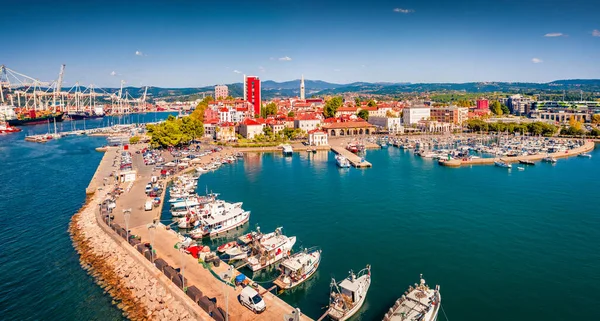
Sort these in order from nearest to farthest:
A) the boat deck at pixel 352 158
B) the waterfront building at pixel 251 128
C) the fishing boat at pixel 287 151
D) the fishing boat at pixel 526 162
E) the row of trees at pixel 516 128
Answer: the boat deck at pixel 352 158 < the fishing boat at pixel 526 162 < the fishing boat at pixel 287 151 < the waterfront building at pixel 251 128 < the row of trees at pixel 516 128

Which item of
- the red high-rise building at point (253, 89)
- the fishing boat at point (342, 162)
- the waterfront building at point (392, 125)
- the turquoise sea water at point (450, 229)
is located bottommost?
the turquoise sea water at point (450, 229)

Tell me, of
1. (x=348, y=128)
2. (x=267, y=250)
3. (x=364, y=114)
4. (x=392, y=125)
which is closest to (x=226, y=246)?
(x=267, y=250)

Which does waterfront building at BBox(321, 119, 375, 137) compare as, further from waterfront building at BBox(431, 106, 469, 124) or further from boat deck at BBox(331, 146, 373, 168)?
waterfront building at BBox(431, 106, 469, 124)

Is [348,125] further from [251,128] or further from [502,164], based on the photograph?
[502,164]

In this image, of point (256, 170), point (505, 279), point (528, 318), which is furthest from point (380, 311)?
point (256, 170)

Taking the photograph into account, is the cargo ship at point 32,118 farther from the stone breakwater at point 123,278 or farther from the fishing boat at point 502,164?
the fishing boat at point 502,164

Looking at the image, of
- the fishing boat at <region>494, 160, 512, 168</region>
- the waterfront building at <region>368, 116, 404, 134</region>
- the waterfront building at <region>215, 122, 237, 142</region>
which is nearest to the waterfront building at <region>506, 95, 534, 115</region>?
the waterfront building at <region>368, 116, 404, 134</region>

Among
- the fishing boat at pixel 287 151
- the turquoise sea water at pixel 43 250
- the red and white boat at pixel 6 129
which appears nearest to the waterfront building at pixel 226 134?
the fishing boat at pixel 287 151

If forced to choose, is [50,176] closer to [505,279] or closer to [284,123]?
[284,123]
